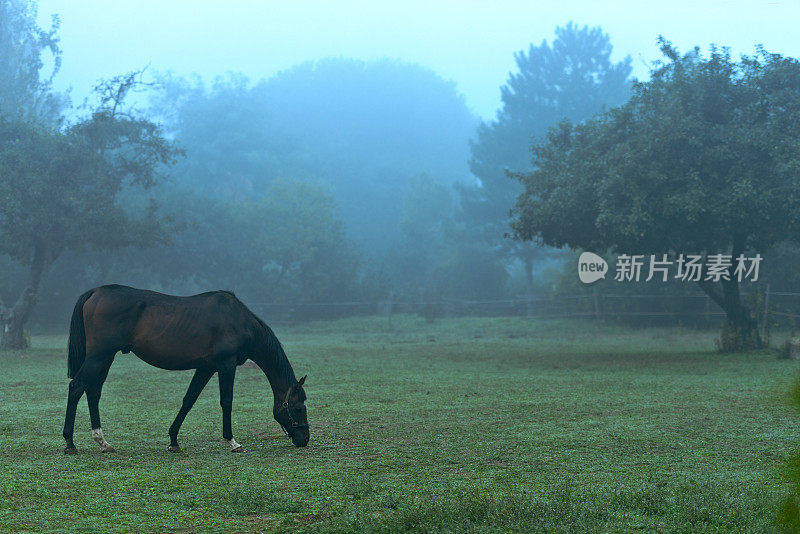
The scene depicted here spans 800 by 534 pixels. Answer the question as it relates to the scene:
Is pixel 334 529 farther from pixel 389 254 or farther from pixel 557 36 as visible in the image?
pixel 557 36

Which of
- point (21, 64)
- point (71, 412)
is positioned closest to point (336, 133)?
point (21, 64)

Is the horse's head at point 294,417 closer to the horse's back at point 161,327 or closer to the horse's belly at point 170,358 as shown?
the horse's back at point 161,327

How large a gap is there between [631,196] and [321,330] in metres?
23.7

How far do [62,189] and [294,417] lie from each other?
20985 millimetres

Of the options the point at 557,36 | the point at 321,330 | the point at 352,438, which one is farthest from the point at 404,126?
the point at 352,438

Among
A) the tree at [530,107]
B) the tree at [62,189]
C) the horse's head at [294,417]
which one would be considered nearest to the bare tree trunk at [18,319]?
the tree at [62,189]

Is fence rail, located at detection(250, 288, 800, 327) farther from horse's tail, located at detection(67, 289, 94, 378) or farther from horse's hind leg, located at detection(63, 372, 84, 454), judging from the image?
horse's hind leg, located at detection(63, 372, 84, 454)

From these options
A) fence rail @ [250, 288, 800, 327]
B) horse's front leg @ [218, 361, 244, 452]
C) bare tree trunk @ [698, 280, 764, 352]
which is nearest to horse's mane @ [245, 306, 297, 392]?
horse's front leg @ [218, 361, 244, 452]

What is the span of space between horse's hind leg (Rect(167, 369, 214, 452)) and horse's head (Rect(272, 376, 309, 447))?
865 millimetres

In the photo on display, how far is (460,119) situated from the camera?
375ft

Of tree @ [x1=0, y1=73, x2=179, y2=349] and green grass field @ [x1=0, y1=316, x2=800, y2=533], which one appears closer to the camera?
green grass field @ [x1=0, y1=316, x2=800, y2=533]

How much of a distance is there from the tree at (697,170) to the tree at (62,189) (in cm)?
1489

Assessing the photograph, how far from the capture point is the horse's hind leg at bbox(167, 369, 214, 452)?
824 centimetres

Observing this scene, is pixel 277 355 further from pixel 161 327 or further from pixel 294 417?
pixel 161 327
